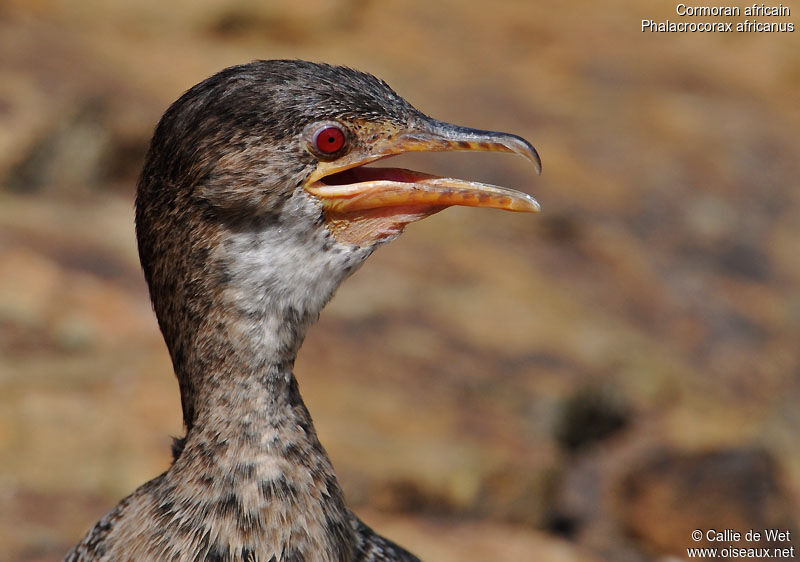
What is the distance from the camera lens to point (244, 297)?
330 centimetres

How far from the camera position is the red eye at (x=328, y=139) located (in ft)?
11.0

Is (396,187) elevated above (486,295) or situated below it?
below

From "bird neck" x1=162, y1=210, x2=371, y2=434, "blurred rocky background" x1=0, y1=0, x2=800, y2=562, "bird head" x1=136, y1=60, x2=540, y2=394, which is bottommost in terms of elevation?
"bird neck" x1=162, y1=210, x2=371, y2=434

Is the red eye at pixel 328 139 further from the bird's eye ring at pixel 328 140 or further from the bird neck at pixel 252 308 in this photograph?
the bird neck at pixel 252 308

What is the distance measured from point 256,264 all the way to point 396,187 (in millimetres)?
538

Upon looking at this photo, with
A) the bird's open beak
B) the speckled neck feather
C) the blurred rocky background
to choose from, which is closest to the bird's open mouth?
the bird's open beak

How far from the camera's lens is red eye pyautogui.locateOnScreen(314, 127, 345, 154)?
3.36m

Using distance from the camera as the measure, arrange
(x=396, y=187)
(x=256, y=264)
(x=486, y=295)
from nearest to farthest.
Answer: (x=256, y=264) → (x=396, y=187) → (x=486, y=295)

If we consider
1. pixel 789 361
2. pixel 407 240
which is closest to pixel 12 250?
pixel 407 240

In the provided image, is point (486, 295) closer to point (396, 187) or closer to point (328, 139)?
point (396, 187)

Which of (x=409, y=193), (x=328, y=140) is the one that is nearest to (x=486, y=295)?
(x=409, y=193)

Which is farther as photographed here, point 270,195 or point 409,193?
point 409,193

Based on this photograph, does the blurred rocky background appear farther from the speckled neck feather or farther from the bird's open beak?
the bird's open beak

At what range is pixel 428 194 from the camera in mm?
3469
